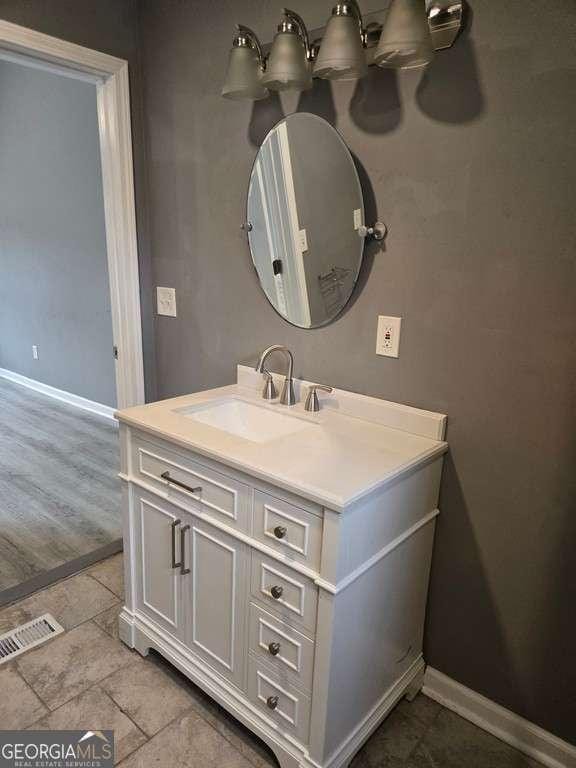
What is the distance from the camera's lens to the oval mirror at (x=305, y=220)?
160 centimetres

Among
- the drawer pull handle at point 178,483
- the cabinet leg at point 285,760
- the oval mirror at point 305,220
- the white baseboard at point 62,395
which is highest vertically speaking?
the oval mirror at point 305,220

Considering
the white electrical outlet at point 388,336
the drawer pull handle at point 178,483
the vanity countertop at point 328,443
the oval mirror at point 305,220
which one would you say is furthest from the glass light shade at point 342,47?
the drawer pull handle at point 178,483

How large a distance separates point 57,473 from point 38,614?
1.32 metres

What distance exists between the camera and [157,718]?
5.07 feet

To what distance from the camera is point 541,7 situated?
→ 1191 mm

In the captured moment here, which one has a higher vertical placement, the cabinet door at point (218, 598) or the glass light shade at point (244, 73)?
the glass light shade at point (244, 73)

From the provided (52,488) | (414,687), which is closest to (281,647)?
(414,687)

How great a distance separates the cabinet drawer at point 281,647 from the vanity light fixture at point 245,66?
61.0 inches

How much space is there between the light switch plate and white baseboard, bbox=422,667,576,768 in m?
1.72

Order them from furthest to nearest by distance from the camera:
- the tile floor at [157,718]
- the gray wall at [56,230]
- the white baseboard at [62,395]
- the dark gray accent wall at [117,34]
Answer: the white baseboard at [62,395] → the gray wall at [56,230] → the dark gray accent wall at [117,34] → the tile floor at [157,718]

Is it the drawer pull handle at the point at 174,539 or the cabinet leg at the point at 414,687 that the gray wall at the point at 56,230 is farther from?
the cabinet leg at the point at 414,687

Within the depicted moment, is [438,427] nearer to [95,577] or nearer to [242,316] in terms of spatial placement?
[242,316]

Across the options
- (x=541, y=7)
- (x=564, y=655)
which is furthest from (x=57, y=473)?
(x=541, y=7)

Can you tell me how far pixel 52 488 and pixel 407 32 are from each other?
9.20ft
